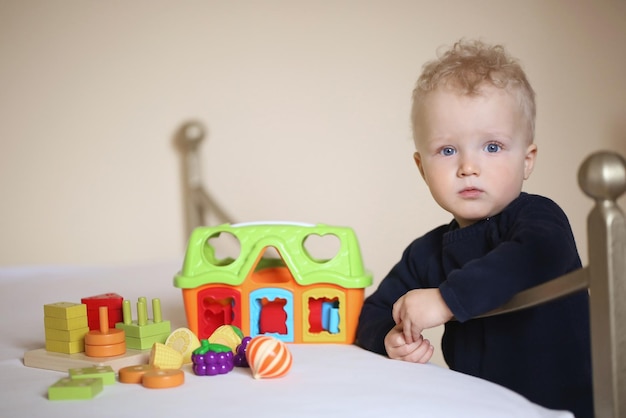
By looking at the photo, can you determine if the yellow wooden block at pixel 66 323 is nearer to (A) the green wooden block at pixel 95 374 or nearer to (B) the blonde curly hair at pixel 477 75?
(A) the green wooden block at pixel 95 374

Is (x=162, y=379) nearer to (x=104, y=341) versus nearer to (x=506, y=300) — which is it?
(x=104, y=341)

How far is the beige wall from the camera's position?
2156mm

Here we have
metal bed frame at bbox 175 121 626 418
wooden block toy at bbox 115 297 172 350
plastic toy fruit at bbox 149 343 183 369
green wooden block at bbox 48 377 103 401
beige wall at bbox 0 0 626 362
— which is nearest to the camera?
metal bed frame at bbox 175 121 626 418

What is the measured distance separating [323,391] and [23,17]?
1.74 m

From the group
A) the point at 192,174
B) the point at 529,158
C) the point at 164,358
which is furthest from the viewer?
the point at 192,174

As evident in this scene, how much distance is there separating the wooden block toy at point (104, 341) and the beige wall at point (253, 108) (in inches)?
50.5

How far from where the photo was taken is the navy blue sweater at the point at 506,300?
0.84 meters

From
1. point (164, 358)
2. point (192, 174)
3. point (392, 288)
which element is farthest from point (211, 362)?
point (192, 174)

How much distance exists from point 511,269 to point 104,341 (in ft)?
1.65

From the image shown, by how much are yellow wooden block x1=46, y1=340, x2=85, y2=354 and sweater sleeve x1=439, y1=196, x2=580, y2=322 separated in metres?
0.47

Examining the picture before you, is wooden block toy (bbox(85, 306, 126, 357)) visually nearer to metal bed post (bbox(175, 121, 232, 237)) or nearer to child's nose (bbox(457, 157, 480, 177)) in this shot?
child's nose (bbox(457, 157, 480, 177))

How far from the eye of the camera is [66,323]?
0.96m

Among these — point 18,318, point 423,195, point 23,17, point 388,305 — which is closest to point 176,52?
point 23,17

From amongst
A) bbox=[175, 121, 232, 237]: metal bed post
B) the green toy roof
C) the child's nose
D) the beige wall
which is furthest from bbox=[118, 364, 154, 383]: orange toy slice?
the beige wall
